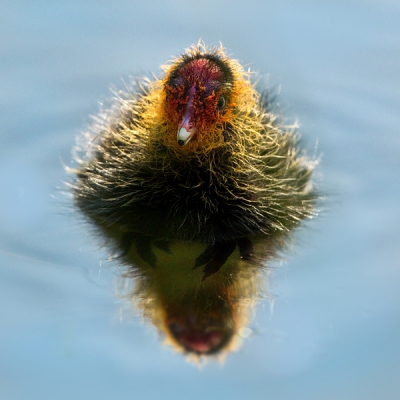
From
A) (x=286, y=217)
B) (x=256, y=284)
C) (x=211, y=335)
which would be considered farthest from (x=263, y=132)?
(x=211, y=335)

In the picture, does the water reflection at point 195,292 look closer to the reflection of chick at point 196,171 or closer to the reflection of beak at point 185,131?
the reflection of chick at point 196,171

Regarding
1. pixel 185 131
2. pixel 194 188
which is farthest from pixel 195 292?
pixel 185 131

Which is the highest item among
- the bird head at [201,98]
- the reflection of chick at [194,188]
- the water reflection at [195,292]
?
the bird head at [201,98]

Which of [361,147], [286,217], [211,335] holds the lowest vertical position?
[211,335]

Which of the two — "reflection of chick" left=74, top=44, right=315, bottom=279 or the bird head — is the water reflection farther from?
the bird head

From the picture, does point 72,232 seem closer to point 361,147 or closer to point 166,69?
point 166,69

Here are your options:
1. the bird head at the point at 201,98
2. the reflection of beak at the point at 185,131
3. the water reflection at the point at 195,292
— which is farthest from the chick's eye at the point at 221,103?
the water reflection at the point at 195,292

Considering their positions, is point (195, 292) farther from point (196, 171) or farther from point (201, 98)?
point (201, 98)

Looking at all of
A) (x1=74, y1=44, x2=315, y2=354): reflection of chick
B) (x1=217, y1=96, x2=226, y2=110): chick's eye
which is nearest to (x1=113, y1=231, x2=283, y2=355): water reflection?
(x1=74, y1=44, x2=315, y2=354): reflection of chick

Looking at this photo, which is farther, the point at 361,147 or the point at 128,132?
the point at 361,147
